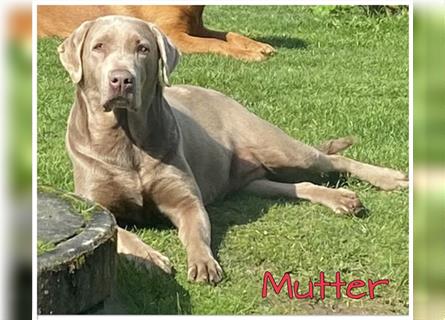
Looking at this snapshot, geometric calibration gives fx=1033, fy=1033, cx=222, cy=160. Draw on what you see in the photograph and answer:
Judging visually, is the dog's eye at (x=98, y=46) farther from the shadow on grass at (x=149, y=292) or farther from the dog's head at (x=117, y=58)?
the shadow on grass at (x=149, y=292)

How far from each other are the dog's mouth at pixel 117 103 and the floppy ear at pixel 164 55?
201mm

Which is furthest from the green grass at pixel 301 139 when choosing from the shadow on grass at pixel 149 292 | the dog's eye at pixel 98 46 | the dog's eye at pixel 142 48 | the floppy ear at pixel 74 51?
the dog's eye at pixel 142 48

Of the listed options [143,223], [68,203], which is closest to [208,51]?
[143,223]

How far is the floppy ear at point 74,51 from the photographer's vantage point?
350 cm

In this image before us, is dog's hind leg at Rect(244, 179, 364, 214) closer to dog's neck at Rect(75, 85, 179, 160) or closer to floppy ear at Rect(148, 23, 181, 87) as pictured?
dog's neck at Rect(75, 85, 179, 160)

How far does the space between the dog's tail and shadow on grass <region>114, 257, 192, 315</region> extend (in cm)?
140

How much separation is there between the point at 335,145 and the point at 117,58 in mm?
1468

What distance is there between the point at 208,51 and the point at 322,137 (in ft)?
2.11

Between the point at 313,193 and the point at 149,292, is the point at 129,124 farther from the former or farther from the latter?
the point at 313,193

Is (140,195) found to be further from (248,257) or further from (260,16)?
(260,16)

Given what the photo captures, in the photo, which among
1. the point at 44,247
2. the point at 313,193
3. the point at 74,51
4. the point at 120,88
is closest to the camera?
the point at 44,247

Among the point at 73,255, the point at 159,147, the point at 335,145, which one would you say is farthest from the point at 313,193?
the point at 73,255

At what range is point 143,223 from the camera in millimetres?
3781

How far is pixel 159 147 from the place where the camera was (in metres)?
3.73
